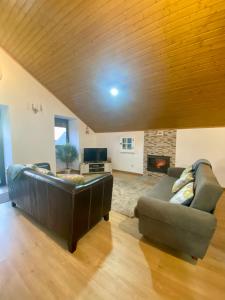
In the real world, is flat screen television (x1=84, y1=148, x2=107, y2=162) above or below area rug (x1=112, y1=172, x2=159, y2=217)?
above

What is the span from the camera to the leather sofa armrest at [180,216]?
148 centimetres

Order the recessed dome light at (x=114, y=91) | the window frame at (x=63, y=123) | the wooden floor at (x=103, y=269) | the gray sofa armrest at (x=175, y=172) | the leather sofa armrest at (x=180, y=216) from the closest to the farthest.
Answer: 1. the wooden floor at (x=103, y=269)
2. the leather sofa armrest at (x=180, y=216)
3. the gray sofa armrest at (x=175, y=172)
4. the recessed dome light at (x=114, y=91)
5. the window frame at (x=63, y=123)

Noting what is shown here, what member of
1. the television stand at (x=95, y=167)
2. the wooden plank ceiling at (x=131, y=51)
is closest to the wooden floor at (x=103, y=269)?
the wooden plank ceiling at (x=131, y=51)

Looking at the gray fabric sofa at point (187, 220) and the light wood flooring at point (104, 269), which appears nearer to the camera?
the light wood flooring at point (104, 269)

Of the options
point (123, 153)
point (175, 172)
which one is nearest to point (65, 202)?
point (175, 172)

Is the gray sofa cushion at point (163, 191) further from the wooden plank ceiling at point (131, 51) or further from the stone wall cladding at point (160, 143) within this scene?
the wooden plank ceiling at point (131, 51)

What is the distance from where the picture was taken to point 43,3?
7.62ft

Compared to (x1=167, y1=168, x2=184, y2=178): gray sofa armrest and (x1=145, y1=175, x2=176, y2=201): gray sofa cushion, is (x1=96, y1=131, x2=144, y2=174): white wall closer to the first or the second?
(x1=167, y1=168, x2=184, y2=178): gray sofa armrest

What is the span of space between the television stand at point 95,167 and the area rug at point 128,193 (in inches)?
48.6

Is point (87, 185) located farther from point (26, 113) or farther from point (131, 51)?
point (26, 113)

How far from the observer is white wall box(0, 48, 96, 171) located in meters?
3.81

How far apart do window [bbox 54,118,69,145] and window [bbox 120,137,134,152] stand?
90.8 inches

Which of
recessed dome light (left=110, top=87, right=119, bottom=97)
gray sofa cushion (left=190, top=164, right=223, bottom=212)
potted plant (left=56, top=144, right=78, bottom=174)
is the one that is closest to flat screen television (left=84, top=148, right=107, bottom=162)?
potted plant (left=56, top=144, right=78, bottom=174)

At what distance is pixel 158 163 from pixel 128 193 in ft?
6.66
